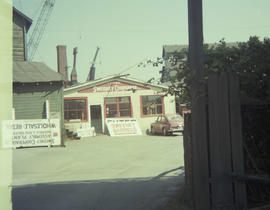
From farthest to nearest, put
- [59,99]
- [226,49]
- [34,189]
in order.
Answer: [59,99]
[34,189]
[226,49]

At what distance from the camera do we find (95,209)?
18.5 ft

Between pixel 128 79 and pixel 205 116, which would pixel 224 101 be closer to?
pixel 205 116

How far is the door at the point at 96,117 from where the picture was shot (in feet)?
89.2

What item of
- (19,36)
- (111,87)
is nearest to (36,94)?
(19,36)

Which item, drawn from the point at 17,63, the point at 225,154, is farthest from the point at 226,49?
the point at 17,63

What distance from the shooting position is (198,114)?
4.35 metres

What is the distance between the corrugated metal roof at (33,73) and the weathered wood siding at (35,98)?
36cm

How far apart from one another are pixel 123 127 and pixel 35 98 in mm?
7725

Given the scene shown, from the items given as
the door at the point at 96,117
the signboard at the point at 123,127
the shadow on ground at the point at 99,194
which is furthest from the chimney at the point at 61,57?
the shadow on ground at the point at 99,194

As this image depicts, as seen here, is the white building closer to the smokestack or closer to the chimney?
the chimney

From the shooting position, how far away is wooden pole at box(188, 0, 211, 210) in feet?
14.1

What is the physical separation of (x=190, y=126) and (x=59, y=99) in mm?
18321

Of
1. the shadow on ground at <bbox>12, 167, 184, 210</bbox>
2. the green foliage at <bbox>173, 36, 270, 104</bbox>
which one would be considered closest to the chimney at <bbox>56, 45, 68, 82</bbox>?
the shadow on ground at <bbox>12, 167, 184, 210</bbox>

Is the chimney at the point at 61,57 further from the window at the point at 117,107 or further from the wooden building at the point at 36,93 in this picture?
the wooden building at the point at 36,93
